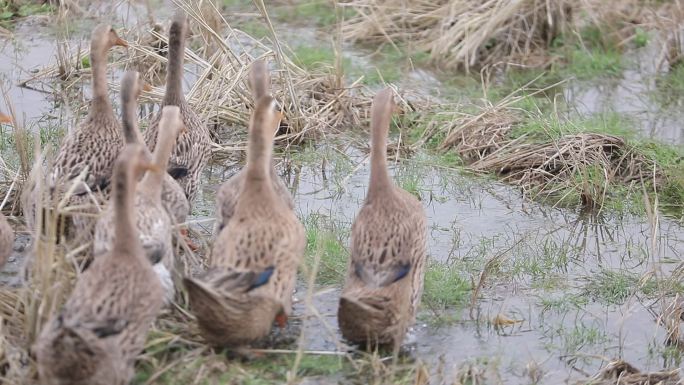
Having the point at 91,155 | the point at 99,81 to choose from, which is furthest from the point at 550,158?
the point at 91,155

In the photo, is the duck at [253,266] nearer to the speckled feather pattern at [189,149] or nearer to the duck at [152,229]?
the duck at [152,229]

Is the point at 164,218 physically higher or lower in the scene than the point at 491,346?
higher

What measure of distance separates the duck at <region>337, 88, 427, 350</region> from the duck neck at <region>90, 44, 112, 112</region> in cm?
201

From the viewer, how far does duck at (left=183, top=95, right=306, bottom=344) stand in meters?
6.14

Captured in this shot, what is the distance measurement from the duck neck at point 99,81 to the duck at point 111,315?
2.00 meters

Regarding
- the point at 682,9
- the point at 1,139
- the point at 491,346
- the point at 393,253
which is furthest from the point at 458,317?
the point at 682,9

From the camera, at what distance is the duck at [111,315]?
219 inches

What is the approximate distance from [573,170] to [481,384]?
3.38 metres

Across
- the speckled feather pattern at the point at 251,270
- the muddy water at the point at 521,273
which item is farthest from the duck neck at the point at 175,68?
the speckled feather pattern at the point at 251,270

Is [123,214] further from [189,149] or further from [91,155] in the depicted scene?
[189,149]

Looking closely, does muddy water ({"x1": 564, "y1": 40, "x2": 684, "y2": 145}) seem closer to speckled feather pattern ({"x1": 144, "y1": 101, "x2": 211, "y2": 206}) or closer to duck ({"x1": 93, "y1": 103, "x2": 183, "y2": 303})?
speckled feather pattern ({"x1": 144, "y1": 101, "x2": 211, "y2": 206})

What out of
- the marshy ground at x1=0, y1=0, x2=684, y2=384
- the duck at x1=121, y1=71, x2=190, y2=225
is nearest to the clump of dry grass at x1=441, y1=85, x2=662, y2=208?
the marshy ground at x1=0, y1=0, x2=684, y2=384

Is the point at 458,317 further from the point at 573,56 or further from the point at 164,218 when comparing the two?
the point at 573,56

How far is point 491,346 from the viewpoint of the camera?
23.3ft
